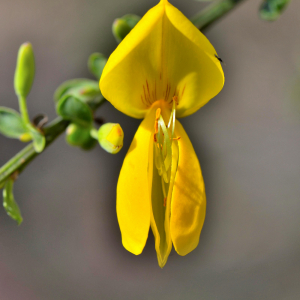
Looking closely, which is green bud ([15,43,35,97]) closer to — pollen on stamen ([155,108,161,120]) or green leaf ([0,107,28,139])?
green leaf ([0,107,28,139])

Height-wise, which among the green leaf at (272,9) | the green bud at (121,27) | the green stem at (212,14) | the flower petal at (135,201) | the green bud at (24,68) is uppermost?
the green bud at (24,68)

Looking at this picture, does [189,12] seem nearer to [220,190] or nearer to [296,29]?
[296,29]

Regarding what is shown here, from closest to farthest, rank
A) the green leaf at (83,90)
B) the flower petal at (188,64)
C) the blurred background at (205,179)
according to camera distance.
Answer: the flower petal at (188,64), the green leaf at (83,90), the blurred background at (205,179)

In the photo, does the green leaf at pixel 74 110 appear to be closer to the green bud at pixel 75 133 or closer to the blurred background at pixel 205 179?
the green bud at pixel 75 133

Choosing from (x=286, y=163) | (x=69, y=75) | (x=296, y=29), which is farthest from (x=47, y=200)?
(x=296, y=29)

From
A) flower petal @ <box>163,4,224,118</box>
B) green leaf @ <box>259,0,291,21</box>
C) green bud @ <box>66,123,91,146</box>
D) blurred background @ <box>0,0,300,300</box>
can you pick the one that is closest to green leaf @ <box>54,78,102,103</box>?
green bud @ <box>66,123,91,146</box>

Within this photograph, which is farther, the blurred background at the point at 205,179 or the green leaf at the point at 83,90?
the blurred background at the point at 205,179

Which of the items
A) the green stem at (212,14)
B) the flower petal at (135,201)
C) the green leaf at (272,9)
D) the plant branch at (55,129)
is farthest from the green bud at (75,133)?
the green leaf at (272,9)
